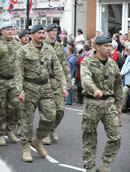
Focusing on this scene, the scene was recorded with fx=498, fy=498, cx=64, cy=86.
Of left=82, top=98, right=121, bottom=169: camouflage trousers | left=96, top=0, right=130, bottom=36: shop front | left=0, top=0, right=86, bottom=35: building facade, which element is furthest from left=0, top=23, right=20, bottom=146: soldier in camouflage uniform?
left=0, top=0, right=86, bottom=35: building facade

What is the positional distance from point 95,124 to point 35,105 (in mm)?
1389

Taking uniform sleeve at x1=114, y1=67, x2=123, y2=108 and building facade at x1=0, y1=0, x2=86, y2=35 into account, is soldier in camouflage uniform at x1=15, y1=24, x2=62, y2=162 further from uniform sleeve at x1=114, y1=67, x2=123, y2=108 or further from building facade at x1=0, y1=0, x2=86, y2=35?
building facade at x1=0, y1=0, x2=86, y2=35

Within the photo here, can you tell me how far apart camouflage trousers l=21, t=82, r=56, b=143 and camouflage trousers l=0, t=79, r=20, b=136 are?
1230mm

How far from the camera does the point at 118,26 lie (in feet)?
89.5

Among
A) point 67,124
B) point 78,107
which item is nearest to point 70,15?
point 78,107

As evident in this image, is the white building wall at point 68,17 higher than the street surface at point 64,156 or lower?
higher

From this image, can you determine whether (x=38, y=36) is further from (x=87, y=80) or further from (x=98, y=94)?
(x=98, y=94)

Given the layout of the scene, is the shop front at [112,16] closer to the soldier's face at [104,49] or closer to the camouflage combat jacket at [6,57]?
the camouflage combat jacket at [6,57]

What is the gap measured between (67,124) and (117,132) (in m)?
4.45

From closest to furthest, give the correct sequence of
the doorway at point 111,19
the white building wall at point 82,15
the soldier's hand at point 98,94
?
the soldier's hand at point 98,94
the doorway at point 111,19
the white building wall at point 82,15

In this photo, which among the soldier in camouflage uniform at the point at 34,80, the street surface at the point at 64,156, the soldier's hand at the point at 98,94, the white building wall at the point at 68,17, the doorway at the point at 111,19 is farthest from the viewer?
the white building wall at the point at 68,17

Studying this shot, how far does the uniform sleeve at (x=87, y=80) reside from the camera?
619 cm

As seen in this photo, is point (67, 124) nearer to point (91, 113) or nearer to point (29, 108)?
point (29, 108)

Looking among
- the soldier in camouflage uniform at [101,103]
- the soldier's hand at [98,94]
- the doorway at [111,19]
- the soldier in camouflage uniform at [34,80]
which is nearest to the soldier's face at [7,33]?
the soldier in camouflage uniform at [34,80]
